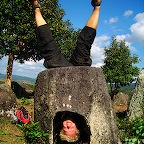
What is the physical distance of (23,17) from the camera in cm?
2808

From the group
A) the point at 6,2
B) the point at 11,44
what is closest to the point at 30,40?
the point at 11,44

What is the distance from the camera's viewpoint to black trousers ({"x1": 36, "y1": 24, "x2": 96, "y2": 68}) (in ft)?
16.5

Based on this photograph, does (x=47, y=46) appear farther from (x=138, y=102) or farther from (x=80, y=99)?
(x=138, y=102)

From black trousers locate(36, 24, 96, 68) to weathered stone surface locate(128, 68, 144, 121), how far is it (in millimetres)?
7658

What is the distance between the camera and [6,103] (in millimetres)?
14422

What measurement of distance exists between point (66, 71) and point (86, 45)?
749 millimetres

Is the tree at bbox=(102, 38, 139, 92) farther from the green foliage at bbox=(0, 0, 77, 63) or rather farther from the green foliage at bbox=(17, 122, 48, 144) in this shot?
the green foliage at bbox=(17, 122, 48, 144)

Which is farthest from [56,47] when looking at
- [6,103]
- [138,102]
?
[6,103]

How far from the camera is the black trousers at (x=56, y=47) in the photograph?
16.5 ft

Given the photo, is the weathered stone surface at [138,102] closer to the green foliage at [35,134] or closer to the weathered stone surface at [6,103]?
the weathered stone surface at [6,103]

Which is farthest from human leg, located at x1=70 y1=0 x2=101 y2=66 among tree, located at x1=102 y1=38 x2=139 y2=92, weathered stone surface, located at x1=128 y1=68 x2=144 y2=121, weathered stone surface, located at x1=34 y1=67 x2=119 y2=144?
tree, located at x1=102 y1=38 x2=139 y2=92

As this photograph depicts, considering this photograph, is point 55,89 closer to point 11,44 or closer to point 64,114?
point 64,114

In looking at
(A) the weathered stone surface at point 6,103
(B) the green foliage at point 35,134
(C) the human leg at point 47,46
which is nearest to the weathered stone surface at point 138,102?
(A) the weathered stone surface at point 6,103

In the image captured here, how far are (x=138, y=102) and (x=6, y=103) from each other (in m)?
6.70
